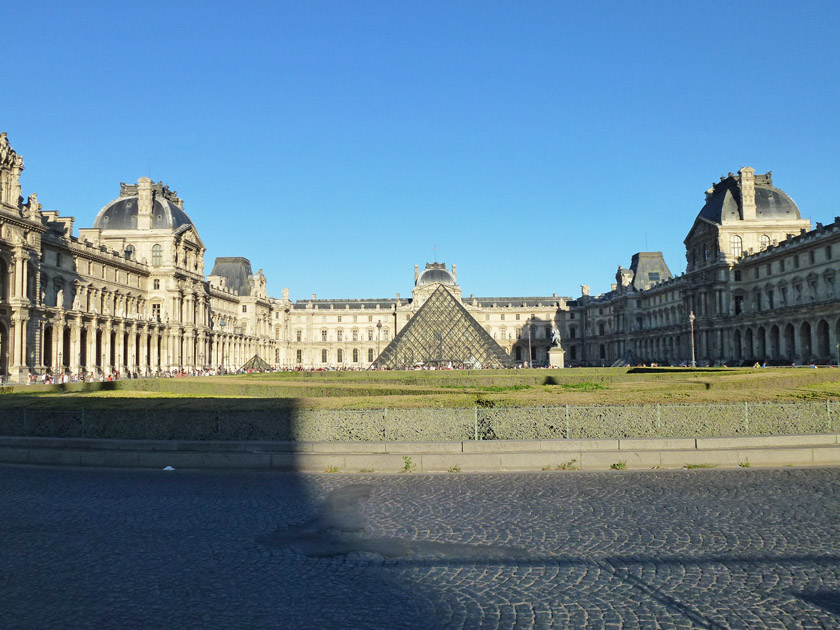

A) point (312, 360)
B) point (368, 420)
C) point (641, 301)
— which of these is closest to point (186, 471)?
point (368, 420)

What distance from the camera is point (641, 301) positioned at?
279 ft

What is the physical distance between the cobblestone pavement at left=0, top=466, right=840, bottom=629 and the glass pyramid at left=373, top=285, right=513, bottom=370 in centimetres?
4120

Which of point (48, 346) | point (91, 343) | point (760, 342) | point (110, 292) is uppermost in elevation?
point (110, 292)

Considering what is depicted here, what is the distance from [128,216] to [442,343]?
3246cm

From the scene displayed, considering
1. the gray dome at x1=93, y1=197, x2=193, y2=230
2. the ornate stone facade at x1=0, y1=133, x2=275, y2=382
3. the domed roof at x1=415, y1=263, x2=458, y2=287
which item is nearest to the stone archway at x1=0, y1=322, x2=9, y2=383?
the ornate stone facade at x1=0, y1=133, x2=275, y2=382

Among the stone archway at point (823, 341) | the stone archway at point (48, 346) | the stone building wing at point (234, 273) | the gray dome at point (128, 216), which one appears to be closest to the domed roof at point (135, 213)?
the gray dome at point (128, 216)

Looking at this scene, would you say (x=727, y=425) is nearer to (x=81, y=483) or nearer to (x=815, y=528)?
(x=815, y=528)

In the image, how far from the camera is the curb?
11.3 metres

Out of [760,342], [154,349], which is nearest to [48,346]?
[154,349]

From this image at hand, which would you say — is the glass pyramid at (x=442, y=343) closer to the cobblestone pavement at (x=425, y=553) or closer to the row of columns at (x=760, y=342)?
the row of columns at (x=760, y=342)

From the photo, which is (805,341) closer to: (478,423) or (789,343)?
(789,343)

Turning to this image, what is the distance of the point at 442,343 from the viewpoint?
5588 centimetres

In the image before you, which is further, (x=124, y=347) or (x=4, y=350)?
(x=124, y=347)

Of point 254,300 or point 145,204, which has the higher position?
point 145,204
